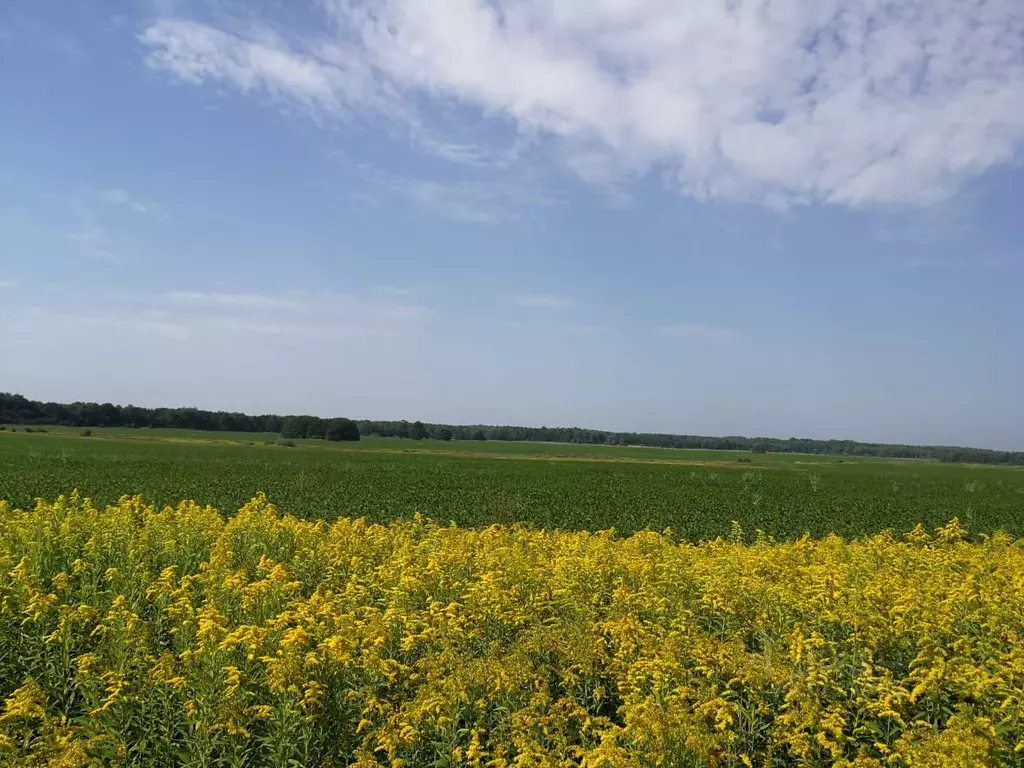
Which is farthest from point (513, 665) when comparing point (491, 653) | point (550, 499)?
point (550, 499)

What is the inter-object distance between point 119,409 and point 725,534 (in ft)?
488

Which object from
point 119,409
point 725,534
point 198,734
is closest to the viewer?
point 198,734

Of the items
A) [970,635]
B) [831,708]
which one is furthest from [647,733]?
[970,635]

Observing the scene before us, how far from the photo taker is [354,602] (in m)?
6.99

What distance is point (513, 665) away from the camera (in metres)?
5.06

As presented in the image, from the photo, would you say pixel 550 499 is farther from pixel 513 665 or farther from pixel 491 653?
pixel 513 665

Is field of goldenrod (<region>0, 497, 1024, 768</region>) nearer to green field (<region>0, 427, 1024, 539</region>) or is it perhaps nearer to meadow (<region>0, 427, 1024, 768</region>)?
meadow (<region>0, 427, 1024, 768</region>)

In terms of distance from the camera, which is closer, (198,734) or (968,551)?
(198,734)

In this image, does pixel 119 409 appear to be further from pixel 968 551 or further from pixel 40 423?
pixel 968 551

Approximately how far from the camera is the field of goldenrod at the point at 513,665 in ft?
15.1

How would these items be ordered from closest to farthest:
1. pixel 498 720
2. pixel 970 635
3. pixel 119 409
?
pixel 498 720, pixel 970 635, pixel 119 409

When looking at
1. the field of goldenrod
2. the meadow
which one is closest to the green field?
the meadow

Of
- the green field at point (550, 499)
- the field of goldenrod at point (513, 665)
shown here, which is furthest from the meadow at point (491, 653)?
the green field at point (550, 499)

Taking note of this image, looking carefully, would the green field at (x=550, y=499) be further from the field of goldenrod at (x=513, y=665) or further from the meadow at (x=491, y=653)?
the field of goldenrod at (x=513, y=665)
